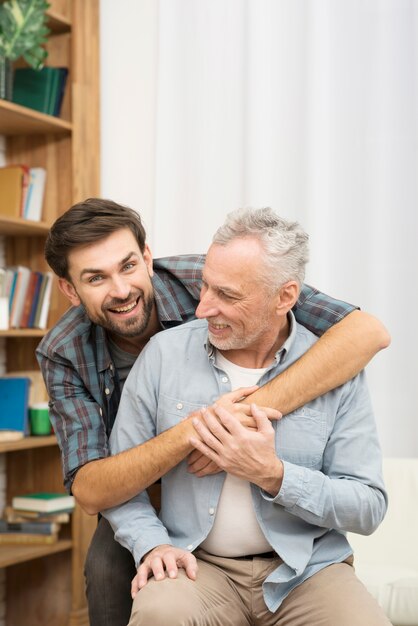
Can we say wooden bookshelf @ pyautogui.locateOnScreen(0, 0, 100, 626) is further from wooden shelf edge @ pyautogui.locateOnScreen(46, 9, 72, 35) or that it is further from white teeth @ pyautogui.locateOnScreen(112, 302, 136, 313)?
white teeth @ pyautogui.locateOnScreen(112, 302, 136, 313)

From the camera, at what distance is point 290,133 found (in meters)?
3.34

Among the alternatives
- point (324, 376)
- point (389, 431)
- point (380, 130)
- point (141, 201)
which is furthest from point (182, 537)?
point (141, 201)

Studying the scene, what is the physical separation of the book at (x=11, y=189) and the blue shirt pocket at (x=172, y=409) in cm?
191

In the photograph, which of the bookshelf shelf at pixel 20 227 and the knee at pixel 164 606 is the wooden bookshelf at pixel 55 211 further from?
the knee at pixel 164 606

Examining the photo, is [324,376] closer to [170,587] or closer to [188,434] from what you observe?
[188,434]

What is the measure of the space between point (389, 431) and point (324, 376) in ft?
4.57

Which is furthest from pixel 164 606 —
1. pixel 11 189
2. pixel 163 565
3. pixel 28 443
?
pixel 11 189

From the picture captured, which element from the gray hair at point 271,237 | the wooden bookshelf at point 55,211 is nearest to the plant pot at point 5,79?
the wooden bookshelf at point 55,211

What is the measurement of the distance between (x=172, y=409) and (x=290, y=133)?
1789 mm

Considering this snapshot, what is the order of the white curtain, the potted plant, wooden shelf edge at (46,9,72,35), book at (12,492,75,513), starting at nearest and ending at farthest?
1. the white curtain
2. the potted plant
3. book at (12,492,75,513)
4. wooden shelf edge at (46,9,72,35)

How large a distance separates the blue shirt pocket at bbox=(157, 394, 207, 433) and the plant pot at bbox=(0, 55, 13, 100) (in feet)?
6.50

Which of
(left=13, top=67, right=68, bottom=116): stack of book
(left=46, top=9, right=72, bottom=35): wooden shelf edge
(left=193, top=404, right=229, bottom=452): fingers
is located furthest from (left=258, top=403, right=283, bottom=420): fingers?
(left=46, top=9, right=72, bottom=35): wooden shelf edge

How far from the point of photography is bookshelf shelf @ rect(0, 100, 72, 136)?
3.37 meters

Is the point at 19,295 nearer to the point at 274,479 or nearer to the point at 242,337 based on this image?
the point at 242,337
